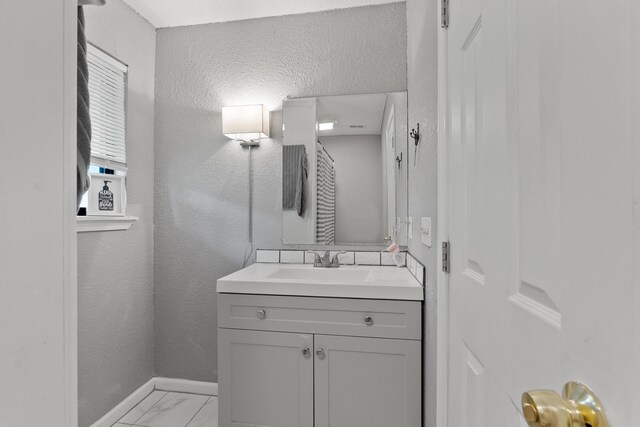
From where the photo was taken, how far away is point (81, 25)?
0.88m

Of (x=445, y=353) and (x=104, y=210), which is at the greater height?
(x=104, y=210)

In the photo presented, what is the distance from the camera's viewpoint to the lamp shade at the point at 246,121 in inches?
86.5

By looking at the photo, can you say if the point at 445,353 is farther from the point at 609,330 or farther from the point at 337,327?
the point at 609,330

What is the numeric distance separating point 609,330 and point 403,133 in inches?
76.1

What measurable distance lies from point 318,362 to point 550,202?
1.41 m

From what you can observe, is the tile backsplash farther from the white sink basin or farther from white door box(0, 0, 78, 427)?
white door box(0, 0, 78, 427)

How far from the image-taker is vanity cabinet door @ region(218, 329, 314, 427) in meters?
1.64

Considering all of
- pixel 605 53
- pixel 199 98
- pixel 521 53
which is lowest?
pixel 605 53

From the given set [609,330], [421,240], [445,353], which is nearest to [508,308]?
[609,330]

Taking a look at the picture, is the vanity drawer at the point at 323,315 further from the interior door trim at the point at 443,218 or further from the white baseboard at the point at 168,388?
the white baseboard at the point at 168,388

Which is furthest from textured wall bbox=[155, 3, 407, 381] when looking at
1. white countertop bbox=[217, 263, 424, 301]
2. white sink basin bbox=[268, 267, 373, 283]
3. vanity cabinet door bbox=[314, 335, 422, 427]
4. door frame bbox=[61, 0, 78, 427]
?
door frame bbox=[61, 0, 78, 427]

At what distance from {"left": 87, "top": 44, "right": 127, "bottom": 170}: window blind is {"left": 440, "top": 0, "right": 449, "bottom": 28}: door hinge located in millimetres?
1813

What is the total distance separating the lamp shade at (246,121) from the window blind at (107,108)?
0.63 meters

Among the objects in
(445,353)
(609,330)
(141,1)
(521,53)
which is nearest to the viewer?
(609,330)
